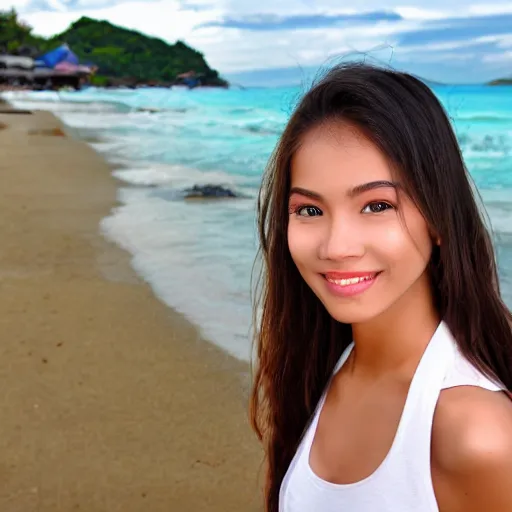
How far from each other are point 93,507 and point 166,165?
10.5m

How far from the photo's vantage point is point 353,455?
1.36 m

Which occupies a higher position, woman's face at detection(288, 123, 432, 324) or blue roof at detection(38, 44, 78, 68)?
woman's face at detection(288, 123, 432, 324)

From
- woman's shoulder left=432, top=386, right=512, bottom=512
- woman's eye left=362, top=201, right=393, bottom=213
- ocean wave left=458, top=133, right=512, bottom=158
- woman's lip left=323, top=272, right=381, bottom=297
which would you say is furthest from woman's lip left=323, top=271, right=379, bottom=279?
ocean wave left=458, top=133, right=512, bottom=158

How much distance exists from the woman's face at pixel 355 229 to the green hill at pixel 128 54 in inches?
3264

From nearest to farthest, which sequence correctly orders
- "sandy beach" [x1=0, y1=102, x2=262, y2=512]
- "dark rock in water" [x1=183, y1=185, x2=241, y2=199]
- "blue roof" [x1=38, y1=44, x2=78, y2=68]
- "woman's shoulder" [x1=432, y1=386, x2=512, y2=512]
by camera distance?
1. "woman's shoulder" [x1=432, y1=386, x2=512, y2=512]
2. "sandy beach" [x1=0, y1=102, x2=262, y2=512]
3. "dark rock in water" [x1=183, y1=185, x2=241, y2=199]
4. "blue roof" [x1=38, y1=44, x2=78, y2=68]

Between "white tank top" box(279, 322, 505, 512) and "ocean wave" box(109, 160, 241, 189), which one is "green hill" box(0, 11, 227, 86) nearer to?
"ocean wave" box(109, 160, 241, 189)

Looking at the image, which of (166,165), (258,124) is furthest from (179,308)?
(258,124)

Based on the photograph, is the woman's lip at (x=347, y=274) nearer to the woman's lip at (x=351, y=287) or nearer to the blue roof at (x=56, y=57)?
the woman's lip at (x=351, y=287)

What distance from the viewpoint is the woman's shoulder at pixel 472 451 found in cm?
109

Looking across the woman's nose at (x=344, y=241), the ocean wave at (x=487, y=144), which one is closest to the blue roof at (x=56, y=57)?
the ocean wave at (x=487, y=144)

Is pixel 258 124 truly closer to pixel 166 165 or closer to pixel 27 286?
pixel 166 165

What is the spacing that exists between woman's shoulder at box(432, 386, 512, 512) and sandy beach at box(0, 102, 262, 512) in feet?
5.09

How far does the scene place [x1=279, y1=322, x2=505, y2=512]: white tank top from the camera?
3.81ft

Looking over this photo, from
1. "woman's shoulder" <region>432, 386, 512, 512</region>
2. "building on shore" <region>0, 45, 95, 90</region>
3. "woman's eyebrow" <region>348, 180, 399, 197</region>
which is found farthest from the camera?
"building on shore" <region>0, 45, 95, 90</region>
